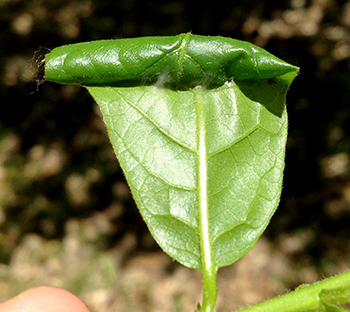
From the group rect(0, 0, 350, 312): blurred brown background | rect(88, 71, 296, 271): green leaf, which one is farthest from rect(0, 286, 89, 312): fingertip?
rect(0, 0, 350, 312): blurred brown background

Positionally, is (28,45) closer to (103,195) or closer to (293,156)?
(103,195)

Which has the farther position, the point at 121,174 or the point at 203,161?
the point at 121,174

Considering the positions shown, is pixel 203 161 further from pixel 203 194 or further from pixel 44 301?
pixel 44 301

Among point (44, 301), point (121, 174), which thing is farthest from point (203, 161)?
point (121, 174)

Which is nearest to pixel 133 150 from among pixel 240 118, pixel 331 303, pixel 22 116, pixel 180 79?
pixel 180 79

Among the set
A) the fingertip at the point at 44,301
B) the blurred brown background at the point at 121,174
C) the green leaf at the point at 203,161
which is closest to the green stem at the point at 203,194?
the green leaf at the point at 203,161

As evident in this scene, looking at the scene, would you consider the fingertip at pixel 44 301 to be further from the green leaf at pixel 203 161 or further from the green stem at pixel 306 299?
the green stem at pixel 306 299

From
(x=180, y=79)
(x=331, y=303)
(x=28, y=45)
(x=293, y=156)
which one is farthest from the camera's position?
(x=28, y=45)
